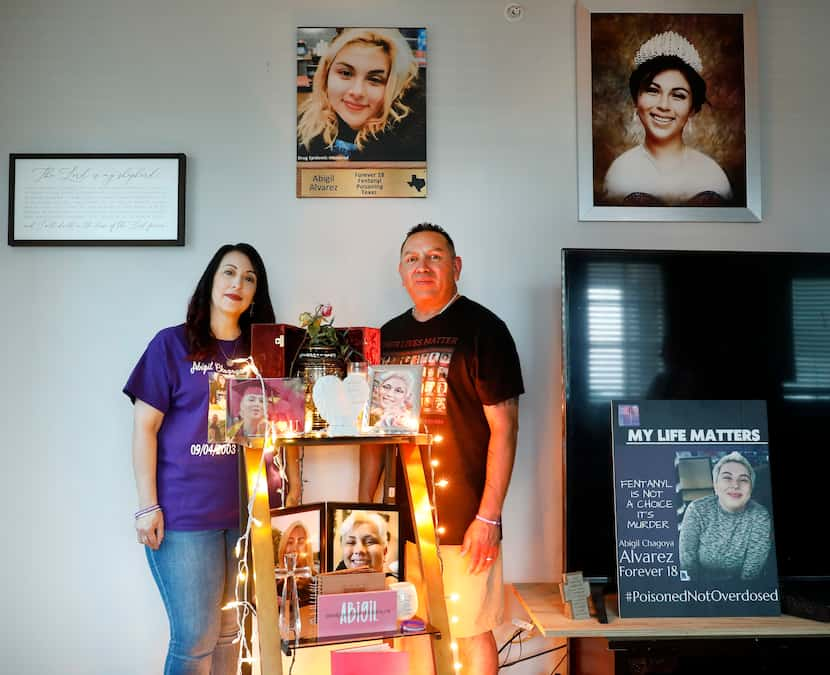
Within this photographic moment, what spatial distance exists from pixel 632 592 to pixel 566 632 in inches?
9.4

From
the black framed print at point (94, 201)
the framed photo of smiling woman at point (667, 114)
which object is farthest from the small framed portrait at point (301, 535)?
the framed photo of smiling woman at point (667, 114)

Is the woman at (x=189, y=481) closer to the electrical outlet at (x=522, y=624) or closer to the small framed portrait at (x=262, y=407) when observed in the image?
the small framed portrait at (x=262, y=407)

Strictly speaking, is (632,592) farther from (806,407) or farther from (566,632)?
(806,407)

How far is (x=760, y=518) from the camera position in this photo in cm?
193

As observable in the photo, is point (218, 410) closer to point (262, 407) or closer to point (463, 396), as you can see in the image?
point (262, 407)

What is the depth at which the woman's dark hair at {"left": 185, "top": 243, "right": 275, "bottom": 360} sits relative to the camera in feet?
6.47

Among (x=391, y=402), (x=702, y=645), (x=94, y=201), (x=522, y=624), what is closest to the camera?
(x=391, y=402)

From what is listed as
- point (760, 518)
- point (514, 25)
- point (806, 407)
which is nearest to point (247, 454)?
point (760, 518)

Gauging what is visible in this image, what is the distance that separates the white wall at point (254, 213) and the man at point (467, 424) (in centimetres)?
31

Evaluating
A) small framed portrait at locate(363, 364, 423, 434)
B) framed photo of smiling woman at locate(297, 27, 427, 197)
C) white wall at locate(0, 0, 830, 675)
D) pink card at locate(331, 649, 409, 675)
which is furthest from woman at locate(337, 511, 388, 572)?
framed photo of smiling woman at locate(297, 27, 427, 197)

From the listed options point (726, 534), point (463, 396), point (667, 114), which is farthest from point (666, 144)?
point (726, 534)

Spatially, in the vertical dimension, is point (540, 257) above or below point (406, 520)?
above

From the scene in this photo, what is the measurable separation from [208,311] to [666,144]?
1.80 meters

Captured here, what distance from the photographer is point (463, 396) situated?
208 cm
